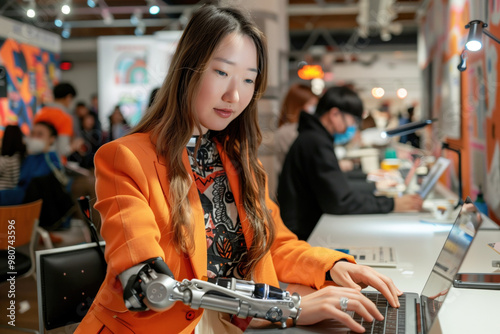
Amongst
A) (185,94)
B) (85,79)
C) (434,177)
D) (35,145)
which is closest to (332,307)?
(185,94)

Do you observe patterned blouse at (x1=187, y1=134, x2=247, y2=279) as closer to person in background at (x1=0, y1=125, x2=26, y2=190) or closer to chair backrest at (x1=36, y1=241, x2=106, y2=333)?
chair backrest at (x1=36, y1=241, x2=106, y2=333)

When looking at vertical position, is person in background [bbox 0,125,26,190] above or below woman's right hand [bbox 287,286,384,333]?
→ above

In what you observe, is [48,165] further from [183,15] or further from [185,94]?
[183,15]

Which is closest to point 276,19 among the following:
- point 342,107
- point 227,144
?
point 342,107

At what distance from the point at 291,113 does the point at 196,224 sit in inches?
164

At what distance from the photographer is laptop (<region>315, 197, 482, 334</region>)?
1.18 meters

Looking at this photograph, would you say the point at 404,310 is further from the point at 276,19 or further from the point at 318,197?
the point at 276,19

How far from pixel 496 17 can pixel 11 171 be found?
94.2 inches

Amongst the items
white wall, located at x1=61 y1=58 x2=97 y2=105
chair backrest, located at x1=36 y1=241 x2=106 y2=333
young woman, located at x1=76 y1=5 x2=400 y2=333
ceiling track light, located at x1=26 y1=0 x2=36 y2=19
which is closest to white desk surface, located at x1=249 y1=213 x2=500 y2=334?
young woman, located at x1=76 y1=5 x2=400 y2=333

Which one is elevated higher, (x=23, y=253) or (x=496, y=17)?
(x=496, y=17)

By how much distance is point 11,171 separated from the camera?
109 inches

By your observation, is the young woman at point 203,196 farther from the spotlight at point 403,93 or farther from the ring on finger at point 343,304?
the spotlight at point 403,93

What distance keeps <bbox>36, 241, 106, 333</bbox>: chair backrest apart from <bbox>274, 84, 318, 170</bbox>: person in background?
3723 mm

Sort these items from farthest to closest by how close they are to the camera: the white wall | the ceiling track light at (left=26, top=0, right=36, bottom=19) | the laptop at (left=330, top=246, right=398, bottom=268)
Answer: the white wall, the ceiling track light at (left=26, top=0, right=36, bottom=19), the laptop at (left=330, top=246, right=398, bottom=268)
